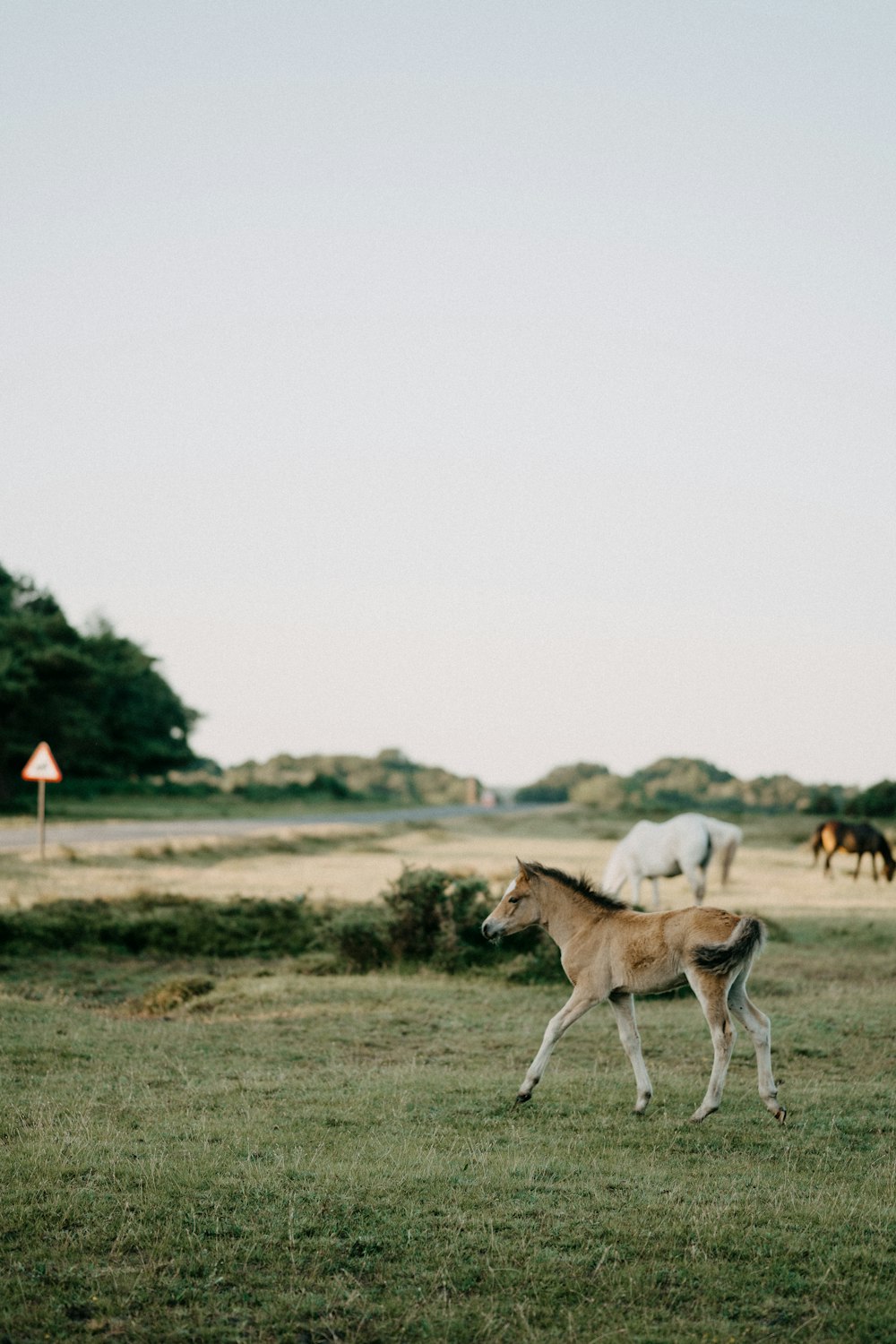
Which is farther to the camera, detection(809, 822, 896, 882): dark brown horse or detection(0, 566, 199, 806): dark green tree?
detection(0, 566, 199, 806): dark green tree

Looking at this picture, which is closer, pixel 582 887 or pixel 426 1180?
pixel 426 1180

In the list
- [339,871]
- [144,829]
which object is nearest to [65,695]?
[144,829]

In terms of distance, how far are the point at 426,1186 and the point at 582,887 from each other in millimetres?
3115

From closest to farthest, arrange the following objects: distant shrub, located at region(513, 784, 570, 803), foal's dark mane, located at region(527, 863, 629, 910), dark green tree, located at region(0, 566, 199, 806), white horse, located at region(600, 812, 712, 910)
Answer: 1. foal's dark mane, located at region(527, 863, 629, 910)
2. white horse, located at region(600, 812, 712, 910)
3. dark green tree, located at region(0, 566, 199, 806)
4. distant shrub, located at region(513, 784, 570, 803)

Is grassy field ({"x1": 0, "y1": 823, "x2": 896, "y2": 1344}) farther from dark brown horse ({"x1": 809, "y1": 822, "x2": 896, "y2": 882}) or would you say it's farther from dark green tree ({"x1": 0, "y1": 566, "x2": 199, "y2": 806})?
dark green tree ({"x1": 0, "y1": 566, "x2": 199, "y2": 806})

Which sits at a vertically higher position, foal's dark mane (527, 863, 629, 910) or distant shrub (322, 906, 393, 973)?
foal's dark mane (527, 863, 629, 910)

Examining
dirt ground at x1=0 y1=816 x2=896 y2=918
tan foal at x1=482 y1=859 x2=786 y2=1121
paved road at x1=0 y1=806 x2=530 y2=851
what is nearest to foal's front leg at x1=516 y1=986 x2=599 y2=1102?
tan foal at x1=482 y1=859 x2=786 y2=1121

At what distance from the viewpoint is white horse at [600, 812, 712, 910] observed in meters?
22.0

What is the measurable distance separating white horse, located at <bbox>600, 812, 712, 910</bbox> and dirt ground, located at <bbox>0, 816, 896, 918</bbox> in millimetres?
1495

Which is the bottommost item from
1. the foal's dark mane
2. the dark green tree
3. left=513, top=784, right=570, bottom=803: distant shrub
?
left=513, top=784, right=570, bottom=803: distant shrub

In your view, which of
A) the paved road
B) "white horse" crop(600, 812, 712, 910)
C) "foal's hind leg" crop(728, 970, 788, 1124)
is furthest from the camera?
the paved road

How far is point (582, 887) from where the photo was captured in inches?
367

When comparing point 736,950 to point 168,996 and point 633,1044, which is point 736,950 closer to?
point 633,1044

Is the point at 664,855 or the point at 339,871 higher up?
the point at 664,855
